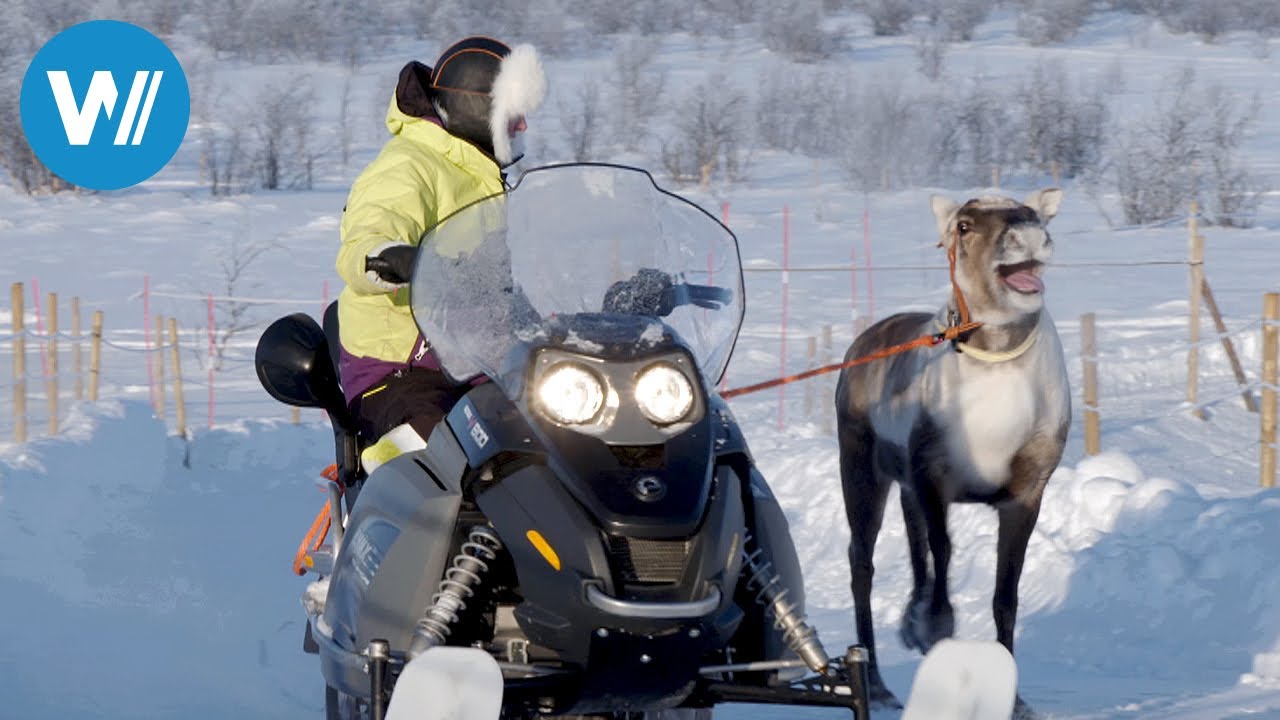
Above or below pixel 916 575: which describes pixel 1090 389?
below

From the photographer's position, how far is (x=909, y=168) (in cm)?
3123

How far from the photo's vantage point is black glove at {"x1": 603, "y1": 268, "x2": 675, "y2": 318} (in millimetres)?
4105

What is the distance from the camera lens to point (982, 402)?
21.5ft

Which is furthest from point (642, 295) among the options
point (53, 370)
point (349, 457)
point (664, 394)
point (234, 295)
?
point (234, 295)

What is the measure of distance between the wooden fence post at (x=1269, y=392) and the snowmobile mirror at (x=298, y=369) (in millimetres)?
7675

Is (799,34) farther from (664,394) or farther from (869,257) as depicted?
(664,394)

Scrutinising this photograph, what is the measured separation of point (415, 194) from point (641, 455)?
1424 millimetres

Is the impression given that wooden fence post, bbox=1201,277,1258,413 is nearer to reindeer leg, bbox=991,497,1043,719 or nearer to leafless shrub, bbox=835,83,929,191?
reindeer leg, bbox=991,497,1043,719

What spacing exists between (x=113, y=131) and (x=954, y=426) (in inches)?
1040

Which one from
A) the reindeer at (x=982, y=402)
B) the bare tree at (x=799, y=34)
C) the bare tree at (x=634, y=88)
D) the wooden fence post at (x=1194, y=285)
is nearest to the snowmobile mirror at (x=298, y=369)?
the reindeer at (x=982, y=402)

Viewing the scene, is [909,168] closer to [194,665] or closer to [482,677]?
[194,665]

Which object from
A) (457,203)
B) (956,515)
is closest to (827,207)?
(956,515)

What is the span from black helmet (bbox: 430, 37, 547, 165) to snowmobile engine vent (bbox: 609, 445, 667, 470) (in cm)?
142

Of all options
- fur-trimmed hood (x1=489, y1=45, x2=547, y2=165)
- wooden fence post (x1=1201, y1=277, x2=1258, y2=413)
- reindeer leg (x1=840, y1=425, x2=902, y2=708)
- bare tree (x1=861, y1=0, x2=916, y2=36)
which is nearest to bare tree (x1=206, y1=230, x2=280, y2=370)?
wooden fence post (x1=1201, y1=277, x2=1258, y2=413)
